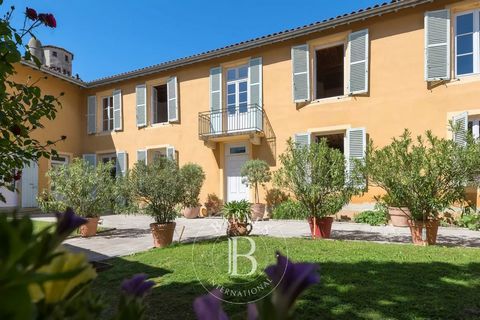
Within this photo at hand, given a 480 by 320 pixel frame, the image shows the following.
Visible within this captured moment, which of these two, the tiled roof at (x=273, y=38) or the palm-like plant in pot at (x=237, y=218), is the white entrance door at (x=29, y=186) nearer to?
the tiled roof at (x=273, y=38)

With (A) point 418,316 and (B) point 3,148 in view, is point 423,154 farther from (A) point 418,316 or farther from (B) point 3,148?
(B) point 3,148

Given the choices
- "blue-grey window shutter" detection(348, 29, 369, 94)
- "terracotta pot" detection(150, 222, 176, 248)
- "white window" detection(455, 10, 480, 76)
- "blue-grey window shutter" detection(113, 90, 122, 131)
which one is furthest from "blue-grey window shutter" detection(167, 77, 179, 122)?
"white window" detection(455, 10, 480, 76)

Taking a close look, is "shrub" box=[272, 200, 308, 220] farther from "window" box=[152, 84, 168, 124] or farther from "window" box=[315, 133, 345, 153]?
"window" box=[152, 84, 168, 124]

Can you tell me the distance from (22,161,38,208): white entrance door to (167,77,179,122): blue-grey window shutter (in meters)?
5.76

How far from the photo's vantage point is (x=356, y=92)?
438 inches

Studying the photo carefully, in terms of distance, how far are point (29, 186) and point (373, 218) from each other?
515 inches

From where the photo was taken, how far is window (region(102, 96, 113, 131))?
1698 centimetres

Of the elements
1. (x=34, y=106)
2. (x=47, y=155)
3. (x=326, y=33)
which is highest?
(x=326, y=33)

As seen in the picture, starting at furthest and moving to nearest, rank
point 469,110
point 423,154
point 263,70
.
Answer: point 263,70 → point 469,110 → point 423,154

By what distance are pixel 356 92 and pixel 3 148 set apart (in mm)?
10534

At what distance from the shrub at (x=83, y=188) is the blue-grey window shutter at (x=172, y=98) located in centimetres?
615

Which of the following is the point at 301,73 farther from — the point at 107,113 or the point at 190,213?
the point at 107,113

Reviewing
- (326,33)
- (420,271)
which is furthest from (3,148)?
(326,33)

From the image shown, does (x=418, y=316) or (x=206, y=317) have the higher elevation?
(x=206, y=317)
